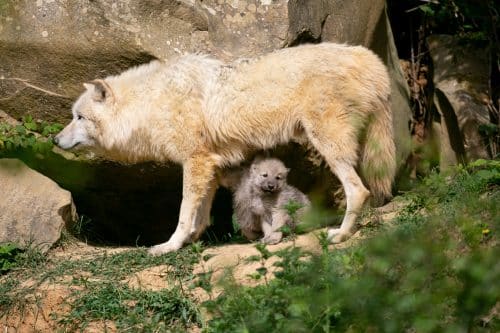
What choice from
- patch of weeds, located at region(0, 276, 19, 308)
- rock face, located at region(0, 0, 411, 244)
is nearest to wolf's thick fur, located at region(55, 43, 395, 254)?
A: rock face, located at region(0, 0, 411, 244)

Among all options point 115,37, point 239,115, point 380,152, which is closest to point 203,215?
point 239,115

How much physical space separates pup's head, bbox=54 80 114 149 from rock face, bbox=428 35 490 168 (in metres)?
4.32

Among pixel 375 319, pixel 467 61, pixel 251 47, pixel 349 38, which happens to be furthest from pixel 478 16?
pixel 375 319

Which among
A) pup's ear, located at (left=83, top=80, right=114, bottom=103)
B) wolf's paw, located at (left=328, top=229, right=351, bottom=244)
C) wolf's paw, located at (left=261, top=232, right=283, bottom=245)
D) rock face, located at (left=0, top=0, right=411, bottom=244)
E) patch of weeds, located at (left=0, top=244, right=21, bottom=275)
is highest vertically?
rock face, located at (left=0, top=0, right=411, bottom=244)

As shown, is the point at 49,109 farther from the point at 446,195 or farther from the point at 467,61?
the point at 467,61

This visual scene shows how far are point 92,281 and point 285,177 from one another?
7.06 ft

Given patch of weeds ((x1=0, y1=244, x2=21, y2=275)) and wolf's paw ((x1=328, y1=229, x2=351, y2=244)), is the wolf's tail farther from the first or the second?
patch of weeds ((x1=0, y1=244, x2=21, y2=275))

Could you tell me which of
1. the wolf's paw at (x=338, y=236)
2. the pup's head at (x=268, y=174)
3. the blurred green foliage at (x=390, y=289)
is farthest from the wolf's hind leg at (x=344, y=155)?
the blurred green foliage at (x=390, y=289)

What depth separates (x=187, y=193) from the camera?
7.11 m

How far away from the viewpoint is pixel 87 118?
24.4 ft

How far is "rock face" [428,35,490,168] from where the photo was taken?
9.52 meters

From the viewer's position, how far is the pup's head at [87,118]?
738 centimetres

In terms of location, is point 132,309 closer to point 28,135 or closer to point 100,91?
point 100,91

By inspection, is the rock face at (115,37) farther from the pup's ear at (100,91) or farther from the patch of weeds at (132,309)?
the patch of weeds at (132,309)
